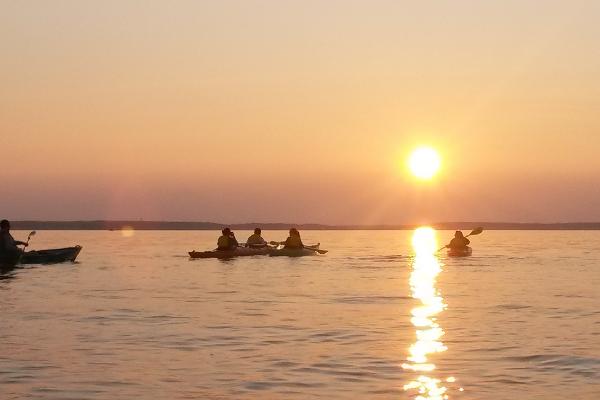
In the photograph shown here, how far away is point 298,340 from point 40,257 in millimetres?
30780

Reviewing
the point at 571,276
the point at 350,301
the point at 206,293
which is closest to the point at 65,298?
the point at 206,293

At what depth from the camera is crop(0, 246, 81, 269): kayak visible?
4191 cm

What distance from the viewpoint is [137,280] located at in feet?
138

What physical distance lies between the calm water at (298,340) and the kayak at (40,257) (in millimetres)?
2849

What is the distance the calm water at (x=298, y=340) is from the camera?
14.6 metres

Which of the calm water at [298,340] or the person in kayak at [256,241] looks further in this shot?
the person in kayak at [256,241]

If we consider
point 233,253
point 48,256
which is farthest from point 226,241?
Answer: point 48,256

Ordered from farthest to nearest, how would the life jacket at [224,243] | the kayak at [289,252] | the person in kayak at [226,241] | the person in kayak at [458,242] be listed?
the person in kayak at [458,242]
the kayak at [289,252]
the life jacket at [224,243]
the person in kayak at [226,241]

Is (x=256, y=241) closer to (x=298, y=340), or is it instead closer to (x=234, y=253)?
(x=234, y=253)

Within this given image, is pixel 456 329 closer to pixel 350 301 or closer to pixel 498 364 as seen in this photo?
pixel 498 364

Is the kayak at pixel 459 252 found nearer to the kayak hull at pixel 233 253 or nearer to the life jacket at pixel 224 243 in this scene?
the kayak hull at pixel 233 253

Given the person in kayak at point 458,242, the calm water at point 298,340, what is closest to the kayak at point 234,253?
the person in kayak at point 458,242

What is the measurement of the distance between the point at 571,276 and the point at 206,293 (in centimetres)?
1993

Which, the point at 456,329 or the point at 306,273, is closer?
the point at 456,329
